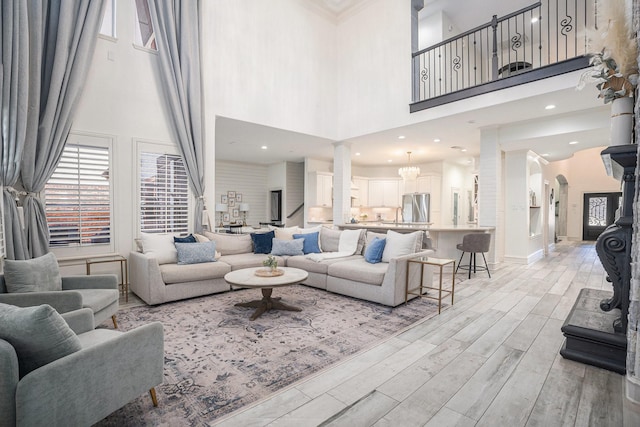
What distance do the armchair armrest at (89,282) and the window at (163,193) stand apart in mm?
1808

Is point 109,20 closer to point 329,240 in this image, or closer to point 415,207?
point 329,240

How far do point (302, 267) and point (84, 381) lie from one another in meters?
3.63

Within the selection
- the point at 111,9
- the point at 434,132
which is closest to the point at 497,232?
the point at 434,132

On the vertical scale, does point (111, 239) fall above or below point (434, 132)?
below

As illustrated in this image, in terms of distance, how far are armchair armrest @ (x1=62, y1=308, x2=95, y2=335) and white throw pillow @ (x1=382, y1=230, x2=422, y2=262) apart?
329cm

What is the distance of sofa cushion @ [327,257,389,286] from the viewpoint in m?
3.93

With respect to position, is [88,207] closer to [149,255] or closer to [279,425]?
[149,255]

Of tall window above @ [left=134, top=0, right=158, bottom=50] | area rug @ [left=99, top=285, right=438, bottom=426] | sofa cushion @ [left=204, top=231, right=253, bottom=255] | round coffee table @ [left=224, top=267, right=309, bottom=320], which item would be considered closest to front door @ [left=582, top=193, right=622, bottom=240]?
area rug @ [left=99, top=285, right=438, bottom=426]

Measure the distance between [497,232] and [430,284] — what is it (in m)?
3.09

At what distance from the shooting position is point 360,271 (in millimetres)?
4094

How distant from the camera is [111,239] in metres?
4.50

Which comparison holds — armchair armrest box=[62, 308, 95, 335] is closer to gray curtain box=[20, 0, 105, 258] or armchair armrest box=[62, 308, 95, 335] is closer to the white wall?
gray curtain box=[20, 0, 105, 258]

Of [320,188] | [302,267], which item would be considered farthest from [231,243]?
[320,188]

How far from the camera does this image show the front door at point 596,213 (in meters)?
11.9
